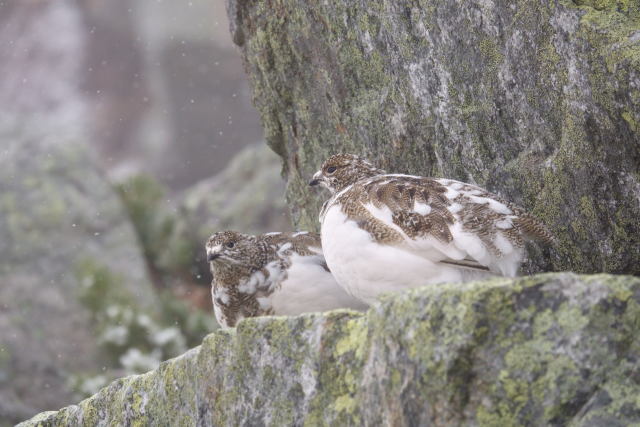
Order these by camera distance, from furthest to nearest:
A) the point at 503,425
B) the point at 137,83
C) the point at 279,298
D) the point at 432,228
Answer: the point at 137,83
the point at 279,298
the point at 432,228
the point at 503,425

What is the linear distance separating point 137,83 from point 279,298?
2004cm

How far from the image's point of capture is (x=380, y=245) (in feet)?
12.0

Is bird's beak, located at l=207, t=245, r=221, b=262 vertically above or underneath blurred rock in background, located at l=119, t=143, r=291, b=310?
above

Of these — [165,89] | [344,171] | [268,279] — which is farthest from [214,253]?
[165,89]

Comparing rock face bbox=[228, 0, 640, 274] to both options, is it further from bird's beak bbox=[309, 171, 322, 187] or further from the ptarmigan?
the ptarmigan

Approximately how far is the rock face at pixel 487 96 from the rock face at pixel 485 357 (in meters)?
1.42

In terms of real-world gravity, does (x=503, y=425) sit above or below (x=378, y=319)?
below

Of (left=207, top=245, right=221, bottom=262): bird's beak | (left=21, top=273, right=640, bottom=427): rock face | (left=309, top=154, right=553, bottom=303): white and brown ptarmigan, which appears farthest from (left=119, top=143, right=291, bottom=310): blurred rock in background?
(left=21, top=273, right=640, bottom=427): rock face

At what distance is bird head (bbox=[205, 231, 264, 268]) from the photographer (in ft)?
15.3

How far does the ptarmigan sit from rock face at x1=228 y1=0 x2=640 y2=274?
800 millimetres

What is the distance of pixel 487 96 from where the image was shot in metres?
4.37

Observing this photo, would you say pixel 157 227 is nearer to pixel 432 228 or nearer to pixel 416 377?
pixel 432 228

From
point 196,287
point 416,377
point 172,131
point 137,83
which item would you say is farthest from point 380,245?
point 137,83

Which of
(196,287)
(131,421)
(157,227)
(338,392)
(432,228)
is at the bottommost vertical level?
(196,287)
